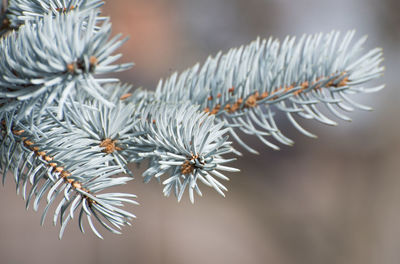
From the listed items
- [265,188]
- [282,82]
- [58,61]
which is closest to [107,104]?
[58,61]

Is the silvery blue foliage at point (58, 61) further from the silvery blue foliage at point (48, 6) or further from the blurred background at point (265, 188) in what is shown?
the blurred background at point (265, 188)

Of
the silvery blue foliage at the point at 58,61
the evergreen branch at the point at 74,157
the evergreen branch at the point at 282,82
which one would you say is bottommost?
the evergreen branch at the point at 74,157

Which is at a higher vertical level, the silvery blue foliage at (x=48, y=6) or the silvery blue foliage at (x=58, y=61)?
the silvery blue foliage at (x=48, y=6)

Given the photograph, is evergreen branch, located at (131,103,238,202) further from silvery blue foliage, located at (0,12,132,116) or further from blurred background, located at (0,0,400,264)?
blurred background, located at (0,0,400,264)

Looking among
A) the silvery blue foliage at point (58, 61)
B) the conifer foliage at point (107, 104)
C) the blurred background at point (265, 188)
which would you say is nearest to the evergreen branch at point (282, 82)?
the conifer foliage at point (107, 104)

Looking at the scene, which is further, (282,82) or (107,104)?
(282,82)

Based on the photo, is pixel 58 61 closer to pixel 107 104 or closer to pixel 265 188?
pixel 107 104

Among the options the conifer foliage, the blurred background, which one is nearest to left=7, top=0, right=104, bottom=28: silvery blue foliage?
A: the conifer foliage

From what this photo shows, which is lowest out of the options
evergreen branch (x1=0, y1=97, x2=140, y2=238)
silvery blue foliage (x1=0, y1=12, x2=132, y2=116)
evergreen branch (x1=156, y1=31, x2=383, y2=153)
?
evergreen branch (x1=0, y1=97, x2=140, y2=238)
